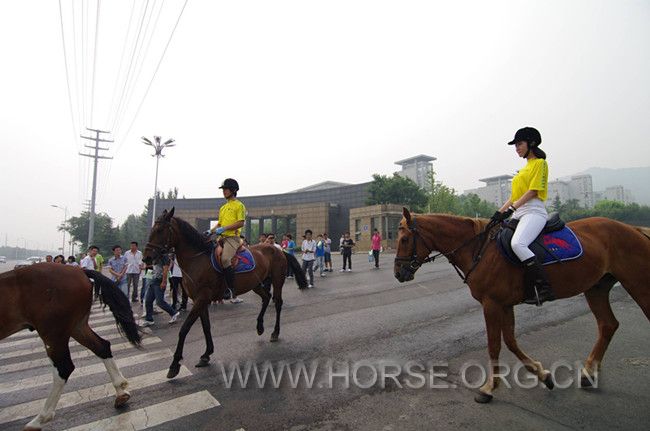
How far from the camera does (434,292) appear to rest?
10984 millimetres

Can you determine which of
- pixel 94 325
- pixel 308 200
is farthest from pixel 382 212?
pixel 94 325

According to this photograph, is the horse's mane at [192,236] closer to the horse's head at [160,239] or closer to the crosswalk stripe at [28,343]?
the horse's head at [160,239]

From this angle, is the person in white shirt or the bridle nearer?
the bridle

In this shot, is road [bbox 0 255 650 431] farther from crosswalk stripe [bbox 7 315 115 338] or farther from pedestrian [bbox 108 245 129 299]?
pedestrian [bbox 108 245 129 299]

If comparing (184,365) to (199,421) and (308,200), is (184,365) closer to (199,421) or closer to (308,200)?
(199,421)

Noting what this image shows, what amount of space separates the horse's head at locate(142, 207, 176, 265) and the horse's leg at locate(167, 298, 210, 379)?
1.03 m

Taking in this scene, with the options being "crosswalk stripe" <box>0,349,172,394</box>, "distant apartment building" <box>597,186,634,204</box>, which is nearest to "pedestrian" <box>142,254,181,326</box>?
"crosswalk stripe" <box>0,349,172,394</box>

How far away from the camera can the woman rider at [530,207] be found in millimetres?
4016

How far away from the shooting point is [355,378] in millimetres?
4492

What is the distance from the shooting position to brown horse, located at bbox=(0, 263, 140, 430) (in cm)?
370

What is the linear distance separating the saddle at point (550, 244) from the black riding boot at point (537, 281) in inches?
4.9

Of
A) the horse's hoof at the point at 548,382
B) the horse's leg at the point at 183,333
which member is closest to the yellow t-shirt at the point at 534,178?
the horse's hoof at the point at 548,382

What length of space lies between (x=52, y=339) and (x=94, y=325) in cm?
677

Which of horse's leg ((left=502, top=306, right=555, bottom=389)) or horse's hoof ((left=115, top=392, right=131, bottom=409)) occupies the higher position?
horse's leg ((left=502, top=306, right=555, bottom=389))
